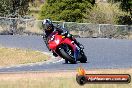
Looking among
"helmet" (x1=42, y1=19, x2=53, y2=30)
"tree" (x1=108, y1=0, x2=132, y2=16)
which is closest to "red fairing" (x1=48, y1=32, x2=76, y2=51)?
"helmet" (x1=42, y1=19, x2=53, y2=30)

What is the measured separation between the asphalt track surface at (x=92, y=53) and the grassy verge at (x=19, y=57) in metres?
1.59

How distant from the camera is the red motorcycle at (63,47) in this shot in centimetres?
1380

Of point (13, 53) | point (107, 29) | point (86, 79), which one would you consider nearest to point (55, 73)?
point (86, 79)

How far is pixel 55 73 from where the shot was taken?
58.7 ft

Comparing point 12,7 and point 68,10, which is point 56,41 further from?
point 68,10

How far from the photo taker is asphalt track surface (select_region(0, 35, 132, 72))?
2061 cm

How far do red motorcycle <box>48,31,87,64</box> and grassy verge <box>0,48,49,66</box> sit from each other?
9240 millimetres

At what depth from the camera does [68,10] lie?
4378 centimetres

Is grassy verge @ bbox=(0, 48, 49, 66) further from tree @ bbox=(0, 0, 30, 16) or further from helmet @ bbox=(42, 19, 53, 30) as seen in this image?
tree @ bbox=(0, 0, 30, 16)

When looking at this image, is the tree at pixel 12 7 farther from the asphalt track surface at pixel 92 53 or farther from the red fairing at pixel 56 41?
the red fairing at pixel 56 41

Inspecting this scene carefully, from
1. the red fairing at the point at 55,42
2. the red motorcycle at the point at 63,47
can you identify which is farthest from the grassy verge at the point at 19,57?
the red fairing at the point at 55,42

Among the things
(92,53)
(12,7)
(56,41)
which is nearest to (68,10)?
(12,7)

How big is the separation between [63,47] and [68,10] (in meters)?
29.4

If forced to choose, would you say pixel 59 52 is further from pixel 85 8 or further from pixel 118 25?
pixel 85 8
